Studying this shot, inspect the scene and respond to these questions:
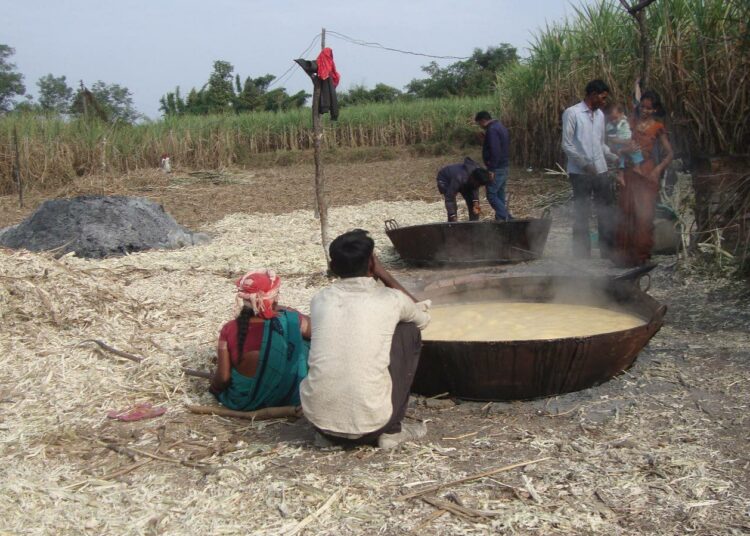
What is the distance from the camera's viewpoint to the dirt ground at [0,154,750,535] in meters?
2.81

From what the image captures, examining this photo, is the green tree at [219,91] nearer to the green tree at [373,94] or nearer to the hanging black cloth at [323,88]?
the green tree at [373,94]

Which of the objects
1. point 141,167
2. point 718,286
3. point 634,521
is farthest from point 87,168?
point 634,521

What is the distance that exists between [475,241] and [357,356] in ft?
14.8

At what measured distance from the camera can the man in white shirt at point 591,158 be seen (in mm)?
7000

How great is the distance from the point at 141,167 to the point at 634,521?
19262 mm

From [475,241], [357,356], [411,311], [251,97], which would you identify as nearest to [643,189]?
[475,241]

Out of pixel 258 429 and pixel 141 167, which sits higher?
pixel 141 167

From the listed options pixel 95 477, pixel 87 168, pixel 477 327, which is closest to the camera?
pixel 95 477

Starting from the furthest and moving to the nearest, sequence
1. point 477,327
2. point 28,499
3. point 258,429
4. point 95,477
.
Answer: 1. point 477,327
2. point 258,429
3. point 95,477
4. point 28,499

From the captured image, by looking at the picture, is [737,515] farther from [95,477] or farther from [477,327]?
[95,477]

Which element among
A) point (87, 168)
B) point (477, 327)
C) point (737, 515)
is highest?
point (87, 168)

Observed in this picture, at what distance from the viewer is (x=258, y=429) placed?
149 inches

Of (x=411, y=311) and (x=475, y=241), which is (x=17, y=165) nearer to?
(x=475, y=241)

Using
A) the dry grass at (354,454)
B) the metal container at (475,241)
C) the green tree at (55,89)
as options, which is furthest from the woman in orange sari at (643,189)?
the green tree at (55,89)
